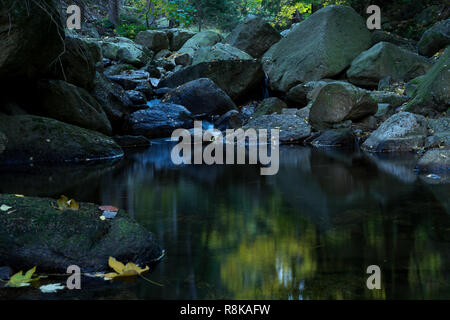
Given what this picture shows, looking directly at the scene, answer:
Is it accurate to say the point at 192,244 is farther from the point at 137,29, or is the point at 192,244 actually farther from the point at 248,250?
the point at 137,29

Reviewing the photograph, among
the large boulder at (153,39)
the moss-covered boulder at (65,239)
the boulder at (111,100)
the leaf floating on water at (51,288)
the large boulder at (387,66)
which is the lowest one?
the leaf floating on water at (51,288)

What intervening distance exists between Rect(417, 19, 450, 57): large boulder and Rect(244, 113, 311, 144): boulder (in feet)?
19.8

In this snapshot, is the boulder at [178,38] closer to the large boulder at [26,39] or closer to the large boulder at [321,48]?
the large boulder at [321,48]

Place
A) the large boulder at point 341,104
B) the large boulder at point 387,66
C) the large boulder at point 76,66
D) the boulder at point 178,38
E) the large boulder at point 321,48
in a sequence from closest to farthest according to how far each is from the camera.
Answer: the large boulder at point 76,66
the large boulder at point 341,104
the large boulder at point 387,66
the large boulder at point 321,48
the boulder at point 178,38

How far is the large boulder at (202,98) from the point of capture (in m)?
14.7

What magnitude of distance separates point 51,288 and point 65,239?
0.38 metres

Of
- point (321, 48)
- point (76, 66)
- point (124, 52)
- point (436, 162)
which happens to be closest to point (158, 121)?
point (76, 66)

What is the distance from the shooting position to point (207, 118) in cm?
1468

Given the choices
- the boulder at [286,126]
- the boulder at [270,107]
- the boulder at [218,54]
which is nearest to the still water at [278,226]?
the boulder at [286,126]

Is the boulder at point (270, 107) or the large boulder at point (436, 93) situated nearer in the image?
the large boulder at point (436, 93)

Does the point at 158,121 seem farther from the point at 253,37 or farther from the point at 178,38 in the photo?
the point at 178,38

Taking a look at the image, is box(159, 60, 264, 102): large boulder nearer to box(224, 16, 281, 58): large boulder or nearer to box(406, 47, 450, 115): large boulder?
box(224, 16, 281, 58): large boulder

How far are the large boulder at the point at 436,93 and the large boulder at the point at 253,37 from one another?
9463mm
